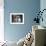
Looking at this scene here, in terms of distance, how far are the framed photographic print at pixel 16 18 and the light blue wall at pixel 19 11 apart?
0.42ft

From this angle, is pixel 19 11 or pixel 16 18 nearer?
pixel 19 11

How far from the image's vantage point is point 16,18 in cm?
555

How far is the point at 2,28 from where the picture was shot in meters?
5.48

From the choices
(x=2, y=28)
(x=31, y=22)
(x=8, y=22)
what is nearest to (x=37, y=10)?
(x=31, y=22)

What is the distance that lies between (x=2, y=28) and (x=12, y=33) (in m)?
0.47

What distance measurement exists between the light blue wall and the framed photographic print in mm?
128

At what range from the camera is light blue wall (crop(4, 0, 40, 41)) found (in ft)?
17.8

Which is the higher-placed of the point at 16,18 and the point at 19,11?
the point at 19,11

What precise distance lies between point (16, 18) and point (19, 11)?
0.34 meters

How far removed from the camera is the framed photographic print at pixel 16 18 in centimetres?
548

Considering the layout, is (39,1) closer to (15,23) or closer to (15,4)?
(15,4)

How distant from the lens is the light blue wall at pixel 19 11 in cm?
543

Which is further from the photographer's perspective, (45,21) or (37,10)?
A: (37,10)

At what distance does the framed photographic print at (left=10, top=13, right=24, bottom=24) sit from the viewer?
5477 millimetres
